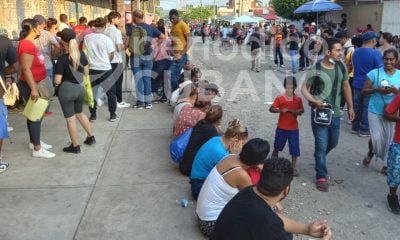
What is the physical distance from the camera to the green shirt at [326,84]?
15.7 feet

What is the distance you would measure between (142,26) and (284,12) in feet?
94.7

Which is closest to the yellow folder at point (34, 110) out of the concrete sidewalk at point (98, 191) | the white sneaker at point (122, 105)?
the concrete sidewalk at point (98, 191)

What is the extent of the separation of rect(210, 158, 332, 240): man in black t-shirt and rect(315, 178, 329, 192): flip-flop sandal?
95.9 inches

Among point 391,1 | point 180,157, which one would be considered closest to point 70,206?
point 180,157

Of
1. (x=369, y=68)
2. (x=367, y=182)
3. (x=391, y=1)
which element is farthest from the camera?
(x=391, y=1)

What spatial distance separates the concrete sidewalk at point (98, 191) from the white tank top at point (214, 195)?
0.33 metres

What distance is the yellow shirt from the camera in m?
8.78

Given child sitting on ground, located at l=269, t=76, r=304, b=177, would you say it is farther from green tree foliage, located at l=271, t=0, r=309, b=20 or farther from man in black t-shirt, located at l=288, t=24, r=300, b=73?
green tree foliage, located at l=271, t=0, r=309, b=20

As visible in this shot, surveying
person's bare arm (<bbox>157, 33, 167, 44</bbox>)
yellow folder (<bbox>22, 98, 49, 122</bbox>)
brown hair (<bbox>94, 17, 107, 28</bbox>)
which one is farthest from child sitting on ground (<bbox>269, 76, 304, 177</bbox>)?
person's bare arm (<bbox>157, 33, 167, 44</bbox>)

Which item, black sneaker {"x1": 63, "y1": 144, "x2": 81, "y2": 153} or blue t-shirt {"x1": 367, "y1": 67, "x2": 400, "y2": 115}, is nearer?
blue t-shirt {"x1": 367, "y1": 67, "x2": 400, "y2": 115}

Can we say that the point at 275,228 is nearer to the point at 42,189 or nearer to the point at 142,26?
the point at 42,189

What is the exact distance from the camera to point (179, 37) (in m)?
8.84

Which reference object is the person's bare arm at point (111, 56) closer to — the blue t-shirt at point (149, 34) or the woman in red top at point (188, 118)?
the blue t-shirt at point (149, 34)

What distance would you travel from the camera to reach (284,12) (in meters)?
34.9
